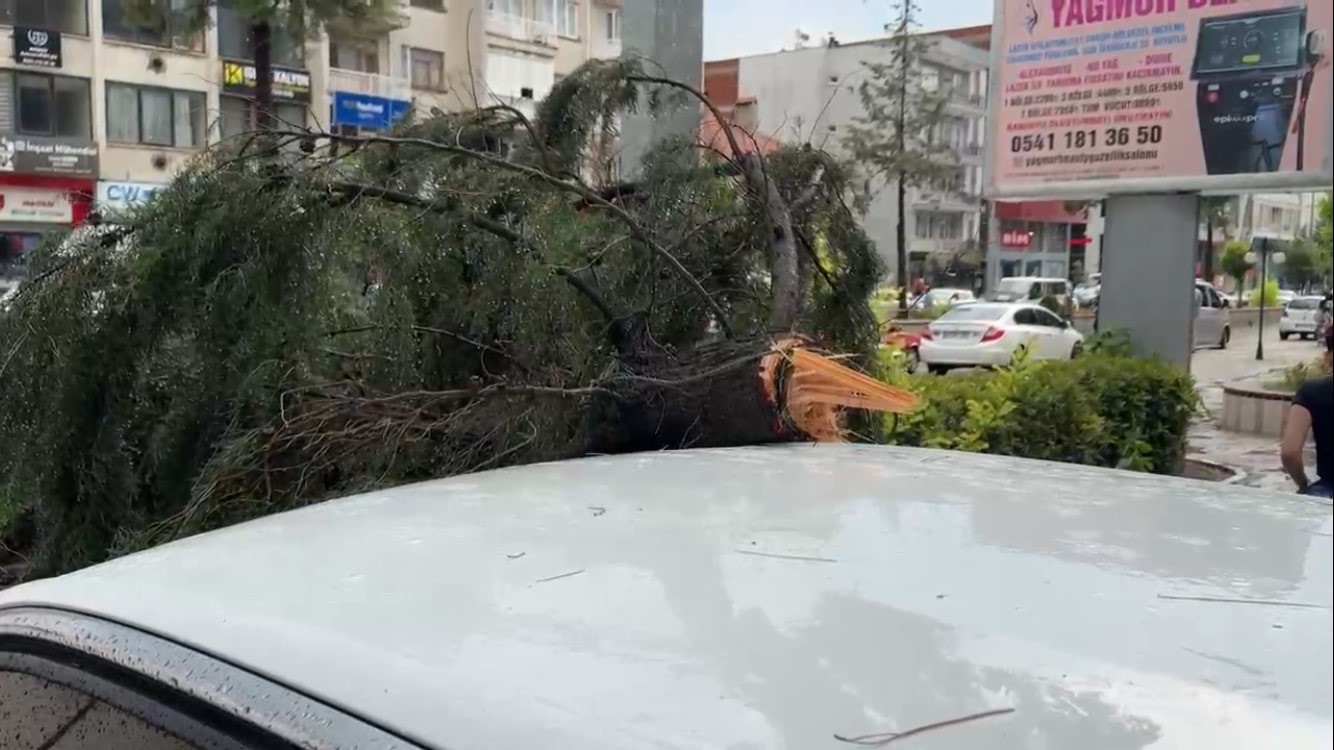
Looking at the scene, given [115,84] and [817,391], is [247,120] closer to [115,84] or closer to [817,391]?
[817,391]

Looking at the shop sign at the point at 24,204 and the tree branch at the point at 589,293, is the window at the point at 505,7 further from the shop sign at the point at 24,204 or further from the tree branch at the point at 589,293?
the tree branch at the point at 589,293

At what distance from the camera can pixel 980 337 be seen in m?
20.1

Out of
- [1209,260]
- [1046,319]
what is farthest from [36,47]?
[1209,260]

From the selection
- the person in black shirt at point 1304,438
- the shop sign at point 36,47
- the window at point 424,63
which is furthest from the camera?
the window at point 424,63

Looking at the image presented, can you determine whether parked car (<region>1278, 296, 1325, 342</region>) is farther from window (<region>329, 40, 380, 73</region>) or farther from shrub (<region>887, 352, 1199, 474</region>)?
window (<region>329, 40, 380, 73</region>)

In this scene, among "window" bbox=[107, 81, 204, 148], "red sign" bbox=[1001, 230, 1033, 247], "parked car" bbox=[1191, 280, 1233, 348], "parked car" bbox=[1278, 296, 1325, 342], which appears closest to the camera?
"parked car" bbox=[1278, 296, 1325, 342]

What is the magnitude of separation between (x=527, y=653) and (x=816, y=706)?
13.3 inches

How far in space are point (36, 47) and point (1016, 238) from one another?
28.5m

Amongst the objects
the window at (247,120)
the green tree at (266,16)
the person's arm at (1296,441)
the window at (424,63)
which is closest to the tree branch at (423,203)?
the window at (247,120)

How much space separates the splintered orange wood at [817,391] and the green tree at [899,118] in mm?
25943

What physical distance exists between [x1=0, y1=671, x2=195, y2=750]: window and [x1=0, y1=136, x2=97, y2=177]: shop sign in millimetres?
31141

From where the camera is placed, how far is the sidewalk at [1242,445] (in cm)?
866

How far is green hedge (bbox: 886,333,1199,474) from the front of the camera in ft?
21.2

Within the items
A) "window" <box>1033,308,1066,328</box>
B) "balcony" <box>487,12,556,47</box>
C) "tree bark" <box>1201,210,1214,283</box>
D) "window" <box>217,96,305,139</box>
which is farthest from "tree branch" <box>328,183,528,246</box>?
"balcony" <box>487,12,556,47</box>
